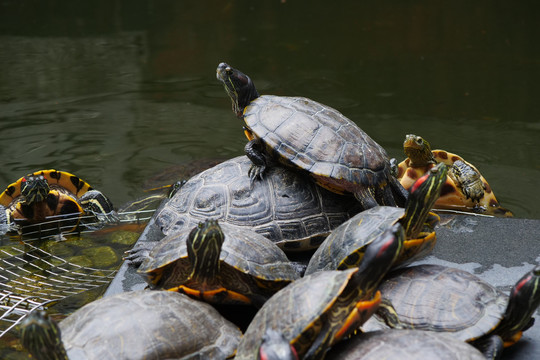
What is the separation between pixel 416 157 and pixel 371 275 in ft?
6.72

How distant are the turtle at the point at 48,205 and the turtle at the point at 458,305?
2380mm

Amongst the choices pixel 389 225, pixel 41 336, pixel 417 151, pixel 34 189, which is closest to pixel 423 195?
pixel 389 225

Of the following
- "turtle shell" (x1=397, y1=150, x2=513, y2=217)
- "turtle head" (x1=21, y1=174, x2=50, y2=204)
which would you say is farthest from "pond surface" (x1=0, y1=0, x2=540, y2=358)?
"turtle head" (x1=21, y1=174, x2=50, y2=204)

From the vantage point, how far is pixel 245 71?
22.7 ft

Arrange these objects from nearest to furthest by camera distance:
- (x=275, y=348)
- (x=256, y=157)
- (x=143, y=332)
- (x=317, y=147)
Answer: (x=275, y=348) < (x=143, y=332) < (x=317, y=147) < (x=256, y=157)

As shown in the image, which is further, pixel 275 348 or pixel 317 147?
pixel 317 147

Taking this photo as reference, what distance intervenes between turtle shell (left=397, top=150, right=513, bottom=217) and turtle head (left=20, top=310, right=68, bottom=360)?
100 inches

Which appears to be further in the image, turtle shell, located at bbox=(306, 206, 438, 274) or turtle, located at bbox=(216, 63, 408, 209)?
turtle, located at bbox=(216, 63, 408, 209)

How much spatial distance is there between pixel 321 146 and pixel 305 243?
0.43 metres

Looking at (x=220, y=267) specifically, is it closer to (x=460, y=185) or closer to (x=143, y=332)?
(x=143, y=332)

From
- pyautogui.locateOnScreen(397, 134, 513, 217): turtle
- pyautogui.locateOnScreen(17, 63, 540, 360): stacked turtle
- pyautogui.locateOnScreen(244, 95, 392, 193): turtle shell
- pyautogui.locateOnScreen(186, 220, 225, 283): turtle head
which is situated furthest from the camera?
pyautogui.locateOnScreen(397, 134, 513, 217): turtle

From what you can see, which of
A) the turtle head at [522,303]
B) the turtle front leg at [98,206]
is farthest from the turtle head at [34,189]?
the turtle head at [522,303]

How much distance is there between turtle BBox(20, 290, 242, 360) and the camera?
173cm

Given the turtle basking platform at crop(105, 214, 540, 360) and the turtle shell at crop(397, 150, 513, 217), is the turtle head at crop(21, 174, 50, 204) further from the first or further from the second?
the turtle shell at crop(397, 150, 513, 217)
